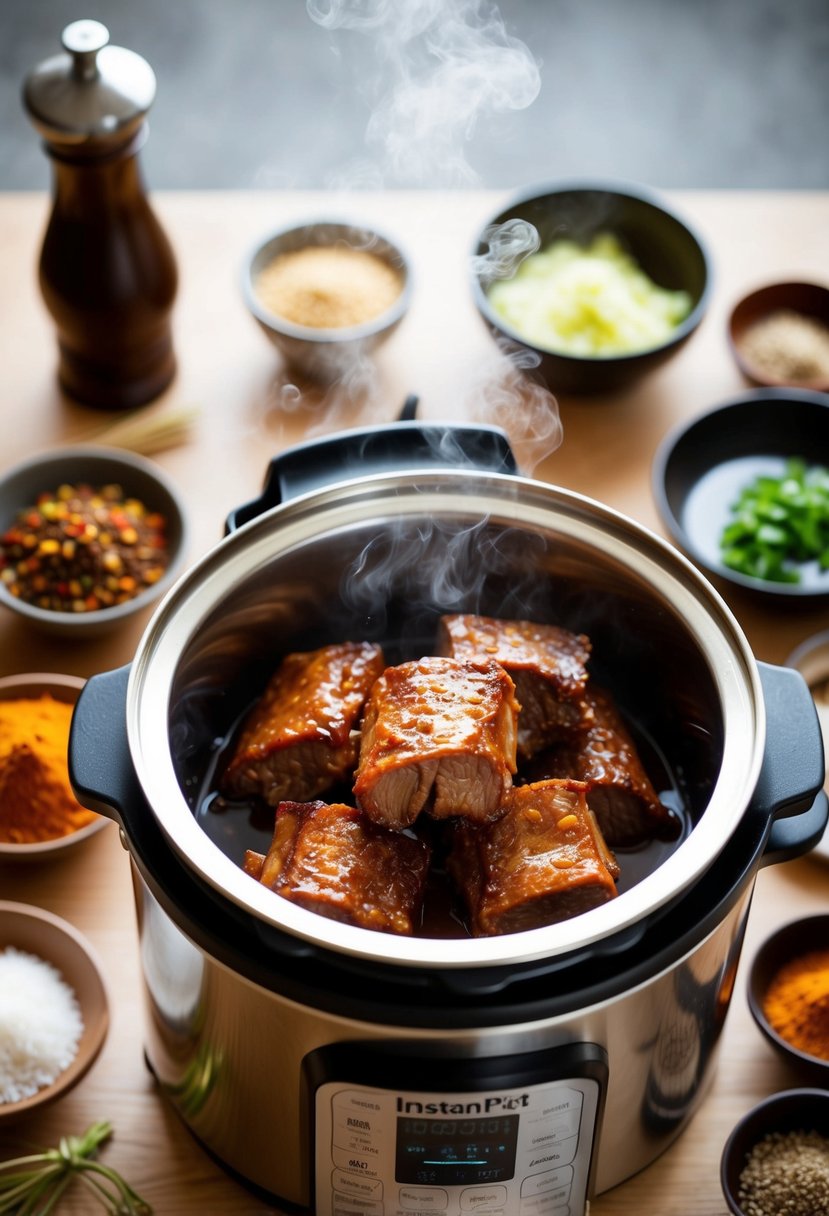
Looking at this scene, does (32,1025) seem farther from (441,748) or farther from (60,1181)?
(441,748)

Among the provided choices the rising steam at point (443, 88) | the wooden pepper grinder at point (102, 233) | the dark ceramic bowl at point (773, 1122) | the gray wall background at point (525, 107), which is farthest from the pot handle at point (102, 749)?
the gray wall background at point (525, 107)

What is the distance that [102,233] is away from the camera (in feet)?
7.68

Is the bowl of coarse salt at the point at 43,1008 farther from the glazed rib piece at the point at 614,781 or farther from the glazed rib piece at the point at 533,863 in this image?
the glazed rib piece at the point at 614,781

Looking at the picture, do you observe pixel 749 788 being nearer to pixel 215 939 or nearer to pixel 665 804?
pixel 665 804

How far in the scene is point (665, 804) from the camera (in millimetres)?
1743

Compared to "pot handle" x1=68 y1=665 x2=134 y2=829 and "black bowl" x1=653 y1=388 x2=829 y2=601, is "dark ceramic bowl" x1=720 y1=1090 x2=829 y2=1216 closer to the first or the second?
"pot handle" x1=68 y1=665 x2=134 y2=829

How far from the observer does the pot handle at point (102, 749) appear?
1.41 meters

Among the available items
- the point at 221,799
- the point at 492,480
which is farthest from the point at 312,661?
the point at 492,480

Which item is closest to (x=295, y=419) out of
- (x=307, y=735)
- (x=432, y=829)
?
(x=307, y=735)

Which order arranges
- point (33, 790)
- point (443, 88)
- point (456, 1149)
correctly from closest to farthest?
point (456, 1149)
point (33, 790)
point (443, 88)

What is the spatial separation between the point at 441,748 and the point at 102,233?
1.35 metres

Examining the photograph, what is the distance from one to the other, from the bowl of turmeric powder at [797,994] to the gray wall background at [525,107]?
3298mm

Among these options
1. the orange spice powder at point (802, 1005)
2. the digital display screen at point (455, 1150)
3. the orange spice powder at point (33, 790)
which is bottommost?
the orange spice powder at point (802, 1005)

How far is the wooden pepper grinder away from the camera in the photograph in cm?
217
